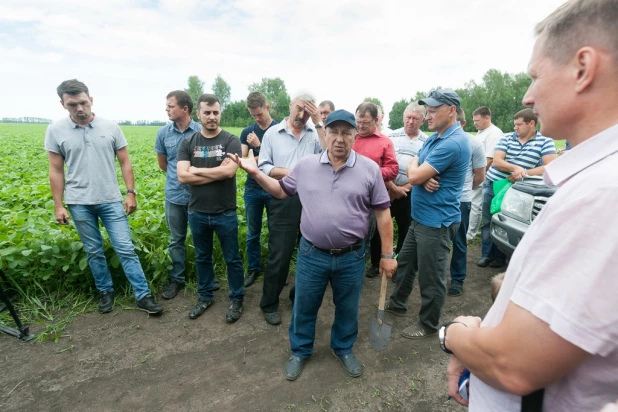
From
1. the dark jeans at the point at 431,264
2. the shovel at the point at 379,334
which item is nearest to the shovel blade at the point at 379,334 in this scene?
the shovel at the point at 379,334

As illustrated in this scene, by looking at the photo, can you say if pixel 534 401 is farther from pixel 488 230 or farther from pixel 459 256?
pixel 488 230

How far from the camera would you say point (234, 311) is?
374cm

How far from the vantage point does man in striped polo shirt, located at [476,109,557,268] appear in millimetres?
4793

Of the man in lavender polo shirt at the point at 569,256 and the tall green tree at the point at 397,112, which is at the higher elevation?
the tall green tree at the point at 397,112

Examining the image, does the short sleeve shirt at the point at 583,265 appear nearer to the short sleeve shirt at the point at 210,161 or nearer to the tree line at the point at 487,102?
the short sleeve shirt at the point at 210,161

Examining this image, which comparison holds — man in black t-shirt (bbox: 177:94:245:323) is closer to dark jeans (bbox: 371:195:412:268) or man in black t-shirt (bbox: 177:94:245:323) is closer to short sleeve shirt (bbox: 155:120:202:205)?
short sleeve shirt (bbox: 155:120:202:205)

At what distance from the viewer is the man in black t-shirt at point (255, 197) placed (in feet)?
14.7

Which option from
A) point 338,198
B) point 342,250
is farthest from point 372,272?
point 338,198

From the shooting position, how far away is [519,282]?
72 centimetres

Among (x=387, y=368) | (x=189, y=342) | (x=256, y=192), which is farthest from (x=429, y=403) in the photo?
(x=256, y=192)

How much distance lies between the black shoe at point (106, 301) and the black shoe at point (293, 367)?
220 cm

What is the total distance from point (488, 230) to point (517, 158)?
1142 mm

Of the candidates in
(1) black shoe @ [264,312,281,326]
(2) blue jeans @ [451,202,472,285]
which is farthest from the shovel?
(2) blue jeans @ [451,202,472,285]

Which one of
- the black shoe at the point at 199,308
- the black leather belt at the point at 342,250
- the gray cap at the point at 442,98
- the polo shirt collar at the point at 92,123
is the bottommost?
the black shoe at the point at 199,308
